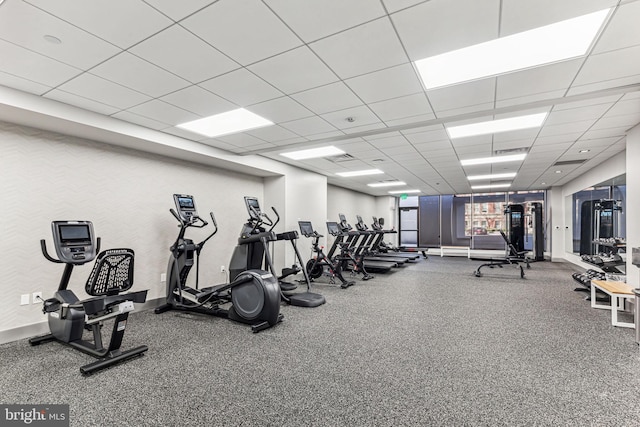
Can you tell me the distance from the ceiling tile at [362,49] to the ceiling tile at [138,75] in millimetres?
1489

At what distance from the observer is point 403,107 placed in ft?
11.7

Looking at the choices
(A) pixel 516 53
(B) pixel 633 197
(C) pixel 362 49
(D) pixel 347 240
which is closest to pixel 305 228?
(D) pixel 347 240

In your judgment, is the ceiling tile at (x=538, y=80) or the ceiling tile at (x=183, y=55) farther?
the ceiling tile at (x=538, y=80)

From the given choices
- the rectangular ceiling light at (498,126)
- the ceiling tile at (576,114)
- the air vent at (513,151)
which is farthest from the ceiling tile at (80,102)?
the air vent at (513,151)

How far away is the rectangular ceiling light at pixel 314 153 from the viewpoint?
557cm

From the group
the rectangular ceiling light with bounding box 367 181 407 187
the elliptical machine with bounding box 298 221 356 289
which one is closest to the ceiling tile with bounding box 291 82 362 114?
the elliptical machine with bounding box 298 221 356 289

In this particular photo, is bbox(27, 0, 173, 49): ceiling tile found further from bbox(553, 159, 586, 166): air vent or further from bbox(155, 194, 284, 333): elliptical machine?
bbox(553, 159, 586, 166): air vent

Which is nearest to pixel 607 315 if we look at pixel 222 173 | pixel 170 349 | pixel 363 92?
pixel 363 92

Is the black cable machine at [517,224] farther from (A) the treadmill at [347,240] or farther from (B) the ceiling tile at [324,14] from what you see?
(B) the ceiling tile at [324,14]

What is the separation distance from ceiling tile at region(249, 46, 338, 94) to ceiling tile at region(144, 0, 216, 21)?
72 cm

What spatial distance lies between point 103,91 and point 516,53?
396 centimetres

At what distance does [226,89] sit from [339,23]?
151cm

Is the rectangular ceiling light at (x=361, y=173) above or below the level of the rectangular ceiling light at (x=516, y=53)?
below

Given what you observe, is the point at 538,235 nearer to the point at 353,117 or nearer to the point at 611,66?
the point at 611,66
